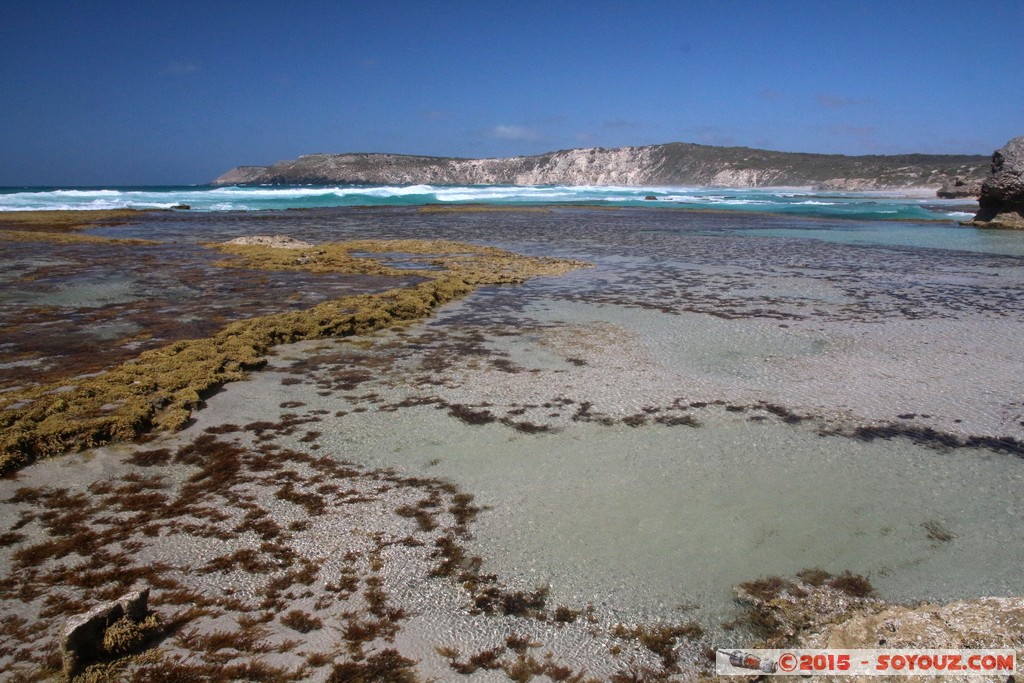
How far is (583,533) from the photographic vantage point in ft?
11.5

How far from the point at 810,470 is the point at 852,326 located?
15.3 feet

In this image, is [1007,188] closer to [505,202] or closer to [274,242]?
[274,242]

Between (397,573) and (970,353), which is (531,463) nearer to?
(397,573)

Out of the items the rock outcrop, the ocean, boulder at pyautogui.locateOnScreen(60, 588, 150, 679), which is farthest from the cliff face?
boulder at pyautogui.locateOnScreen(60, 588, 150, 679)

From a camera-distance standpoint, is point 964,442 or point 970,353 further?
point 970,353

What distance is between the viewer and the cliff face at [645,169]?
81.0 meters

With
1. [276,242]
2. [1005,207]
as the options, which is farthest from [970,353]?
[1005,207]

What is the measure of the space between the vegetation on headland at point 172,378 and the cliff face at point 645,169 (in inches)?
3062

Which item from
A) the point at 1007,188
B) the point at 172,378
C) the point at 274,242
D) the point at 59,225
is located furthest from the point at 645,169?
the point at 172,378

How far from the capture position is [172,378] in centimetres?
571

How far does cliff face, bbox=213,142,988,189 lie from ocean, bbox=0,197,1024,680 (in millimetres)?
76720

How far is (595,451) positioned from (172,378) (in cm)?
375

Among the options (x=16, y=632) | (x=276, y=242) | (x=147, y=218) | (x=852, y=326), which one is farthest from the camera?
(x=147, y=218)

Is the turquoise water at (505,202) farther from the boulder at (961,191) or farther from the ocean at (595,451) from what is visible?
the ocean at (595,451)
